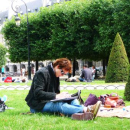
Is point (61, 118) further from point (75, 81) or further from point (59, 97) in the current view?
point (75, 81)

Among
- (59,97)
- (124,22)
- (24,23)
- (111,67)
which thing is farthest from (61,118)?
(24,23)

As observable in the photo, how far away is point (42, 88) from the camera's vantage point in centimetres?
549

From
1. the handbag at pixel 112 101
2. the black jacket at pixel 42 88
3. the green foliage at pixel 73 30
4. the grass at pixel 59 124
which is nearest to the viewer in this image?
the grass at pixel 59 124

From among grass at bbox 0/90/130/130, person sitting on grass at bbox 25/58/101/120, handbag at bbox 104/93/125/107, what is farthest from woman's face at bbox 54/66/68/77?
handbag at bbox 104/93/125/107

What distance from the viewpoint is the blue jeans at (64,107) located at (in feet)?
17.5

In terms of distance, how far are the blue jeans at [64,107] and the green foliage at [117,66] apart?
12903 mm

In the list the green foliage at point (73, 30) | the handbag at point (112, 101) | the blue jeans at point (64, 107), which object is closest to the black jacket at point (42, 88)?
the blue jeans at point (64, 107)

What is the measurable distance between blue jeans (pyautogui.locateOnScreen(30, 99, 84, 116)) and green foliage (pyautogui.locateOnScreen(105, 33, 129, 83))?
12903 mm

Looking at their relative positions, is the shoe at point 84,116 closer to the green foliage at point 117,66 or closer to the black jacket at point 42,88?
the black jacket at point 42,88

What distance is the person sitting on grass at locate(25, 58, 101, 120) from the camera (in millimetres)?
5338

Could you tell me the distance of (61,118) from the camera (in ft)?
17.1

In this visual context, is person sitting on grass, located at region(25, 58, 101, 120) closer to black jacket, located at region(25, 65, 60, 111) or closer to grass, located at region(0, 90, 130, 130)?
black jacket, located at region(25, 65, 60, 111)

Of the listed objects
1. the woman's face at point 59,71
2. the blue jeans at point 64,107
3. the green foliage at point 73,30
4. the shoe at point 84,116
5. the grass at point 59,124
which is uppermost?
the green foliage at point 73,30

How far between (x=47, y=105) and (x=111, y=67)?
43.2 feet
